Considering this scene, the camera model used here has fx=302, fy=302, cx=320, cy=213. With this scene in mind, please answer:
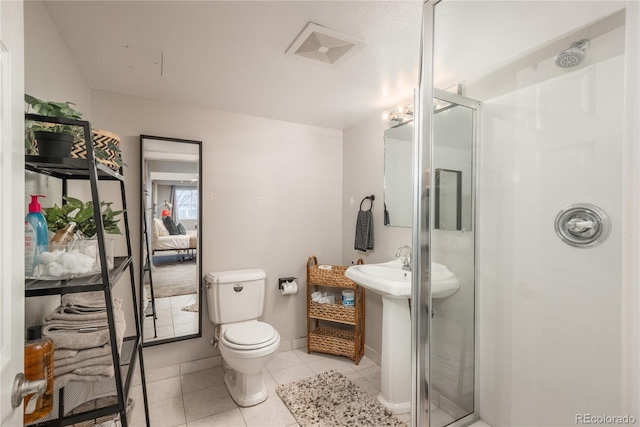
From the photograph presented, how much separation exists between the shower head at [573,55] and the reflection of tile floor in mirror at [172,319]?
2631mm

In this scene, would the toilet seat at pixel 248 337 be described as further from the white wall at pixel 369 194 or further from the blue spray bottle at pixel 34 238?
the blue spray bottle at pixel 34 238

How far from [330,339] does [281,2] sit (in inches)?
99.6

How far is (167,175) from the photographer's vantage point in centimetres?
241

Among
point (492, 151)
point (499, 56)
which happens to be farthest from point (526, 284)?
point (499, 56)

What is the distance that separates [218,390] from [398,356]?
1.35 metres

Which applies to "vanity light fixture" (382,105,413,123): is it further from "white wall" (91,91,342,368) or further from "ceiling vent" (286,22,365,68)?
"white wall" (91,91,342,368)

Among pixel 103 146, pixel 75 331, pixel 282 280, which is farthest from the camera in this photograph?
pixel 282 280

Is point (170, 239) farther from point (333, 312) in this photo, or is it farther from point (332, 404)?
point (332, 404)

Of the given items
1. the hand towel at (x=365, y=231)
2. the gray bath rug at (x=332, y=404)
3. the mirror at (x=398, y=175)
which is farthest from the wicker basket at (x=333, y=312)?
the mirror at (x=398, y=175)

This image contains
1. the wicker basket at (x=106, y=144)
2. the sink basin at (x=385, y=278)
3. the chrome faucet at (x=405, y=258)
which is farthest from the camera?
the chrome faucet at (x=405, y=258)

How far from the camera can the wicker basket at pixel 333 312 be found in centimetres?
267

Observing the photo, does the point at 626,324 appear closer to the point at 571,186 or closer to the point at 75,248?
the point at 571,186

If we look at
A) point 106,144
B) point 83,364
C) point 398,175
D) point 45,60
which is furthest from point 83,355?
point 398,175

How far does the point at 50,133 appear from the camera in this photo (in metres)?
0.95
